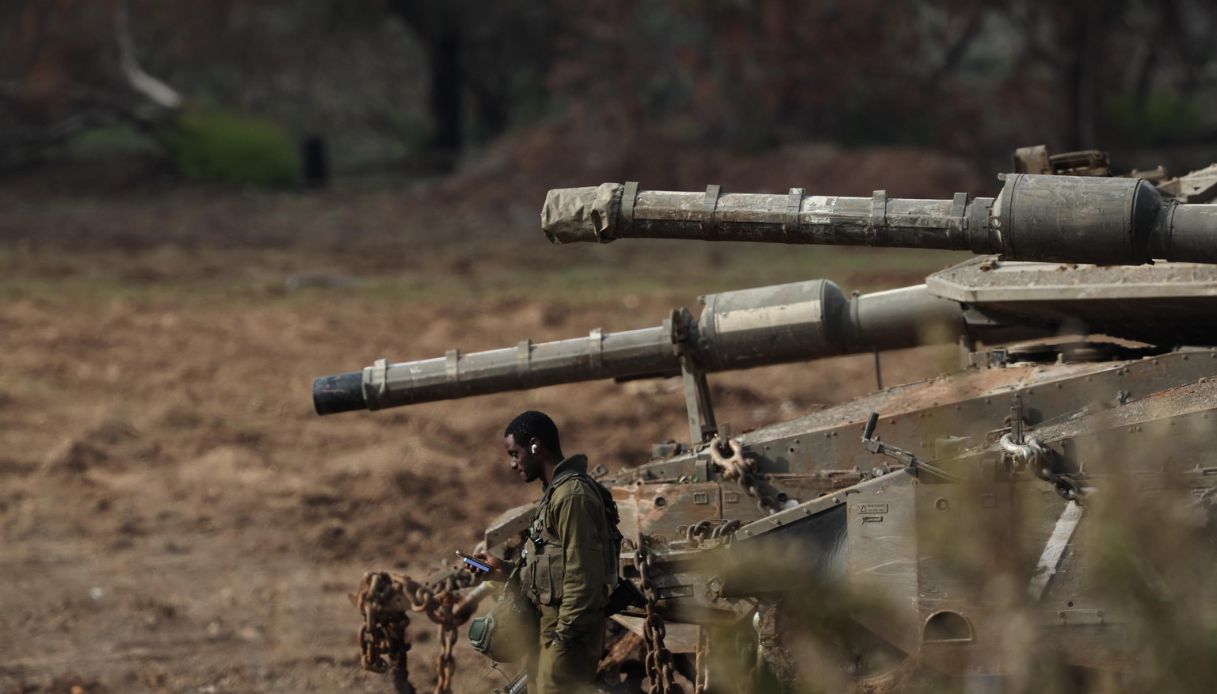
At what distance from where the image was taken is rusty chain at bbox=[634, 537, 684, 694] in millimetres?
7488

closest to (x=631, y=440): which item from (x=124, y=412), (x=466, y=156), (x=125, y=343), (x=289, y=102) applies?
(x=124, y=412)

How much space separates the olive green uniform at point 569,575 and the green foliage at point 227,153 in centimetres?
2138

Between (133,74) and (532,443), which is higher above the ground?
(133,74)

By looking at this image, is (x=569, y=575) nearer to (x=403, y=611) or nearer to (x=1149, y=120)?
(x=403, y=611)

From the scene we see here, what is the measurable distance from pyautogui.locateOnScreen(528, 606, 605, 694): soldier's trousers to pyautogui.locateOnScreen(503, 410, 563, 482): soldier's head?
538 millimetres

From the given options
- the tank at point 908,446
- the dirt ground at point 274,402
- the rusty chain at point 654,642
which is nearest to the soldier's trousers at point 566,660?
the tank at point 908,446

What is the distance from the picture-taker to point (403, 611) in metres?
8.46

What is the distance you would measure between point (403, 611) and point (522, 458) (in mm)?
1916

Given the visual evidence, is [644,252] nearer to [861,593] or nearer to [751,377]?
[751,377]

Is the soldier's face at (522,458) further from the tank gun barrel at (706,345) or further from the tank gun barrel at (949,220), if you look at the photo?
the tank gun barrel at (706,345)

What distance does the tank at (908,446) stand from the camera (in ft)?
21.6

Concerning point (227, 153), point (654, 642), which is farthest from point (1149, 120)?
point (654, 642)

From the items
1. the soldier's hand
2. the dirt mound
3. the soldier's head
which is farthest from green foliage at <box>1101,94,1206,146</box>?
the soldier's head

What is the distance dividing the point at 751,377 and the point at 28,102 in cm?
1538
